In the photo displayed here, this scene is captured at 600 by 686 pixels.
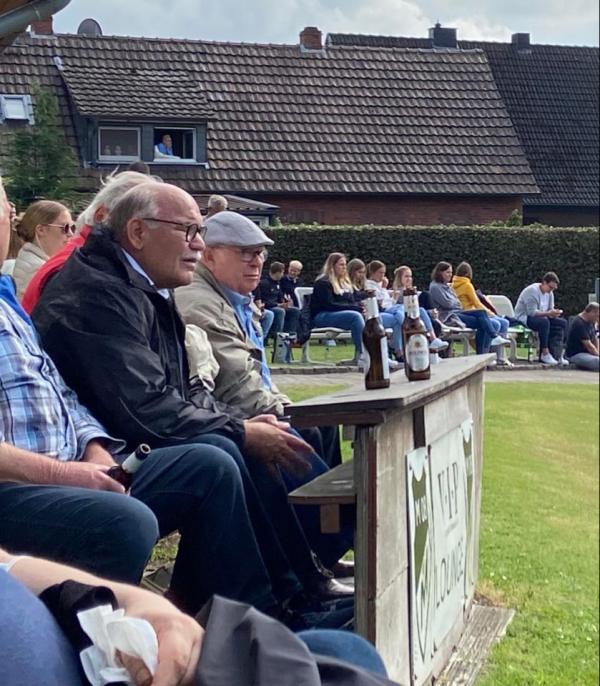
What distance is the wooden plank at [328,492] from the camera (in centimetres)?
326

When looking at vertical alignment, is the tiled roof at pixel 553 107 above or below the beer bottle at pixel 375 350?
above

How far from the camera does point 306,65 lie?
14.1ft

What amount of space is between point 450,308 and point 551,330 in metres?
0.62

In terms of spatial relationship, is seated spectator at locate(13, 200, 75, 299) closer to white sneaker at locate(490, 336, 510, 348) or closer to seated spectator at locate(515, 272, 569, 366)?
seated spectator at locate(515, 272, 569, 366)

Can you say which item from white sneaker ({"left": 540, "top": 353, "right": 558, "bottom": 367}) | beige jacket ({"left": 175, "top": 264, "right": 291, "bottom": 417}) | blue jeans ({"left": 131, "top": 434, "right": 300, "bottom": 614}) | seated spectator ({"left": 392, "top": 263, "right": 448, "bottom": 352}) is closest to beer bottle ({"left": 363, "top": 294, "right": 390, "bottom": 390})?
seated spectator ({"left": 392, "top": 263, "right": 448, "bottom": 352})

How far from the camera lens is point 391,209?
14.3 feet

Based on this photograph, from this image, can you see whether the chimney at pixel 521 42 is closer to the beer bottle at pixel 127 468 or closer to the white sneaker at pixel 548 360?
the white sneaker at pixel 548 360

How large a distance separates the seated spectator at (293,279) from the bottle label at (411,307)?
419mm

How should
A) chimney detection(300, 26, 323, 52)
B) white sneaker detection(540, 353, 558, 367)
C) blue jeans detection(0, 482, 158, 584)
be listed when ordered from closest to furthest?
blue jeans detection(0, 482, 158, 584)
chimney detection(300, 26, 323, 52)
white sneaker detection(540, 353, 558, 367)

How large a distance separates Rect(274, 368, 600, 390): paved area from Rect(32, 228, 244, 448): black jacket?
1.00m

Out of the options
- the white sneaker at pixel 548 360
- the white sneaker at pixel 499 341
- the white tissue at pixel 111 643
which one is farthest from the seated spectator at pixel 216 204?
the white tissue at pixel 111 643

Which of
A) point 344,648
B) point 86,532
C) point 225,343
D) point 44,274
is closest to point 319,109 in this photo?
point 225,343

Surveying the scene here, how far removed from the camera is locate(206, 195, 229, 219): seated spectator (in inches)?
161

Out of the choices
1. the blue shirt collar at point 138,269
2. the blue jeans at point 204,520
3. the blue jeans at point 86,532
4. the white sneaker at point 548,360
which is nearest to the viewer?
Result: the blue jeans at point 86,532
